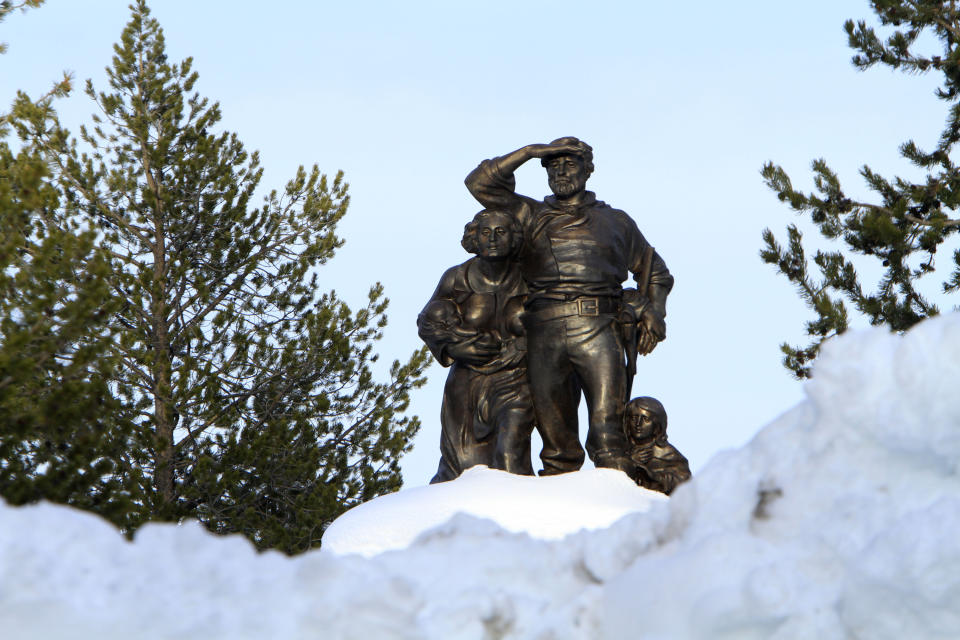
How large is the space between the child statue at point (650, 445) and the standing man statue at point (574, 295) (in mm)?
60

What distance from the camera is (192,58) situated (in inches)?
559

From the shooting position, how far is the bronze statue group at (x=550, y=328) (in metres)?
6.65

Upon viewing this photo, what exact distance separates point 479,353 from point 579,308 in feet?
2.02

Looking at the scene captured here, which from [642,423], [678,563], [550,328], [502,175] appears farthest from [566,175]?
[678,563]

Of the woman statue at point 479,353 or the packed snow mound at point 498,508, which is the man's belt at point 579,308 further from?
the packed snow mound at point 498,508

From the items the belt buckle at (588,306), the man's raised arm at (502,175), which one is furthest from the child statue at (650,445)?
the man's raised arm at (502,175)

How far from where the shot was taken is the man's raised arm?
22.3ft

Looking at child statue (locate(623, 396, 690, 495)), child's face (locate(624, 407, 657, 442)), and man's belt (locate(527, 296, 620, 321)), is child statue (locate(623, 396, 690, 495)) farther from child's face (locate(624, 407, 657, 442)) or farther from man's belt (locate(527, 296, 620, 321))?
man's belt (locate(527, 296, 620, 321))

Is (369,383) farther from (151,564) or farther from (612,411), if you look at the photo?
(151,564)

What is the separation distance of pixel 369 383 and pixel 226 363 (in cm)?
156

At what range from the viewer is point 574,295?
6707 mm

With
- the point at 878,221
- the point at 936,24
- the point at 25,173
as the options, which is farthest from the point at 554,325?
the point at 936,24

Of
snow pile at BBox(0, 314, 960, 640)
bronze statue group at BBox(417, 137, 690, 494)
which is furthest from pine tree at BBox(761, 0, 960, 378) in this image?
snow pile at BBox(0, 314, 960, 640)

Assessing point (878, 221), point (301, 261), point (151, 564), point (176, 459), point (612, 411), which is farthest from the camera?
point (301, 261)
